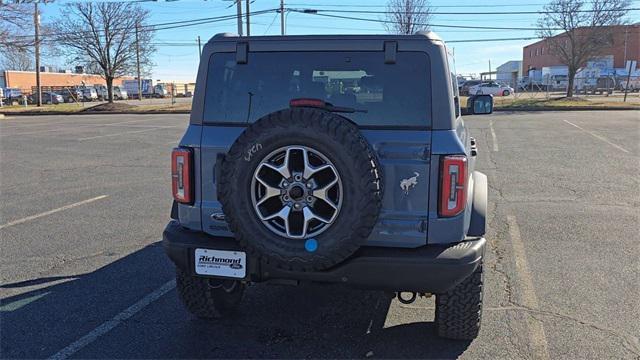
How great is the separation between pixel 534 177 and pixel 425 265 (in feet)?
23.7

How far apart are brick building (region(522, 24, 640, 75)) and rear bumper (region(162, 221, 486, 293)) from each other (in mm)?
54345

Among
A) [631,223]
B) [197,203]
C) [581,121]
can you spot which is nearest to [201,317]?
[197,203]

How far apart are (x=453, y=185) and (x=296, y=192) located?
89 cm

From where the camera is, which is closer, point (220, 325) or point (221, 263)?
point (221, 263)

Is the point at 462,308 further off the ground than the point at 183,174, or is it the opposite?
the point at 183,174

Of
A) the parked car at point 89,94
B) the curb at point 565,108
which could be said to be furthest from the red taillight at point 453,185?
the parked car at point 89,94

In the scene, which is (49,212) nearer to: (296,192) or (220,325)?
(220,325)

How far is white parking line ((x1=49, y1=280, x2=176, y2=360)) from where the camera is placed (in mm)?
3287

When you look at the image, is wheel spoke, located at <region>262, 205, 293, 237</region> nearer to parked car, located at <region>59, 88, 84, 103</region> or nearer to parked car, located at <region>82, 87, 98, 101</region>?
parked car, located at <region>59, 88, 84, 103</region>

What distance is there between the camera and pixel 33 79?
79.8 meters


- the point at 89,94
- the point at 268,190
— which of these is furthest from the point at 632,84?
the point at 268,190

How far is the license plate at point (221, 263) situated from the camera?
121 inches

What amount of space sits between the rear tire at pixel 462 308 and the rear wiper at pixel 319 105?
1.25m

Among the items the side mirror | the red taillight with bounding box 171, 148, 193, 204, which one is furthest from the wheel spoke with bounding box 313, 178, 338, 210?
the side mirror
